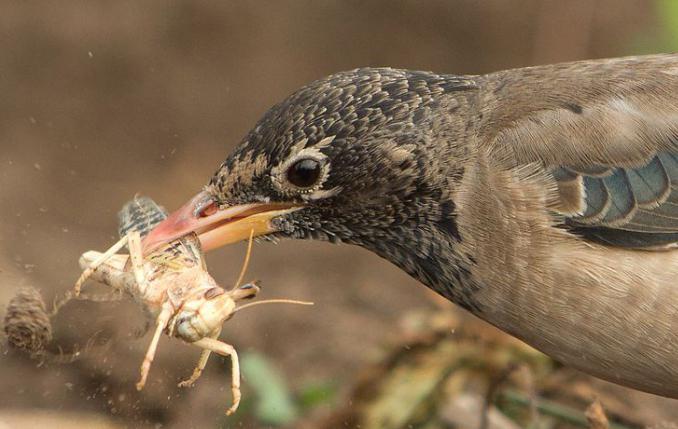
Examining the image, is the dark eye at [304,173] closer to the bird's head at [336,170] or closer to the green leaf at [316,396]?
the bird's head at [336,170]

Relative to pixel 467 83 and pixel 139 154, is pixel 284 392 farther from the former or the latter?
pixel 139 154

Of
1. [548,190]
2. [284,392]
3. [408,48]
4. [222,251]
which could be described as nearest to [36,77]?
[222,251]

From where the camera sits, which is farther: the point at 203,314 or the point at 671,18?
the point at 671,18

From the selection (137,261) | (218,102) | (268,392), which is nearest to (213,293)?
(137,261)

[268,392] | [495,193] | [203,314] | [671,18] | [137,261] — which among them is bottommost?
[268,392]

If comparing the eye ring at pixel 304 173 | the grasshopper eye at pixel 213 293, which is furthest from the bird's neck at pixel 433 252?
the grasshopper eye at pixel 213 293

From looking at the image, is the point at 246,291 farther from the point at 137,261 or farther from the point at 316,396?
the point at 316,396
